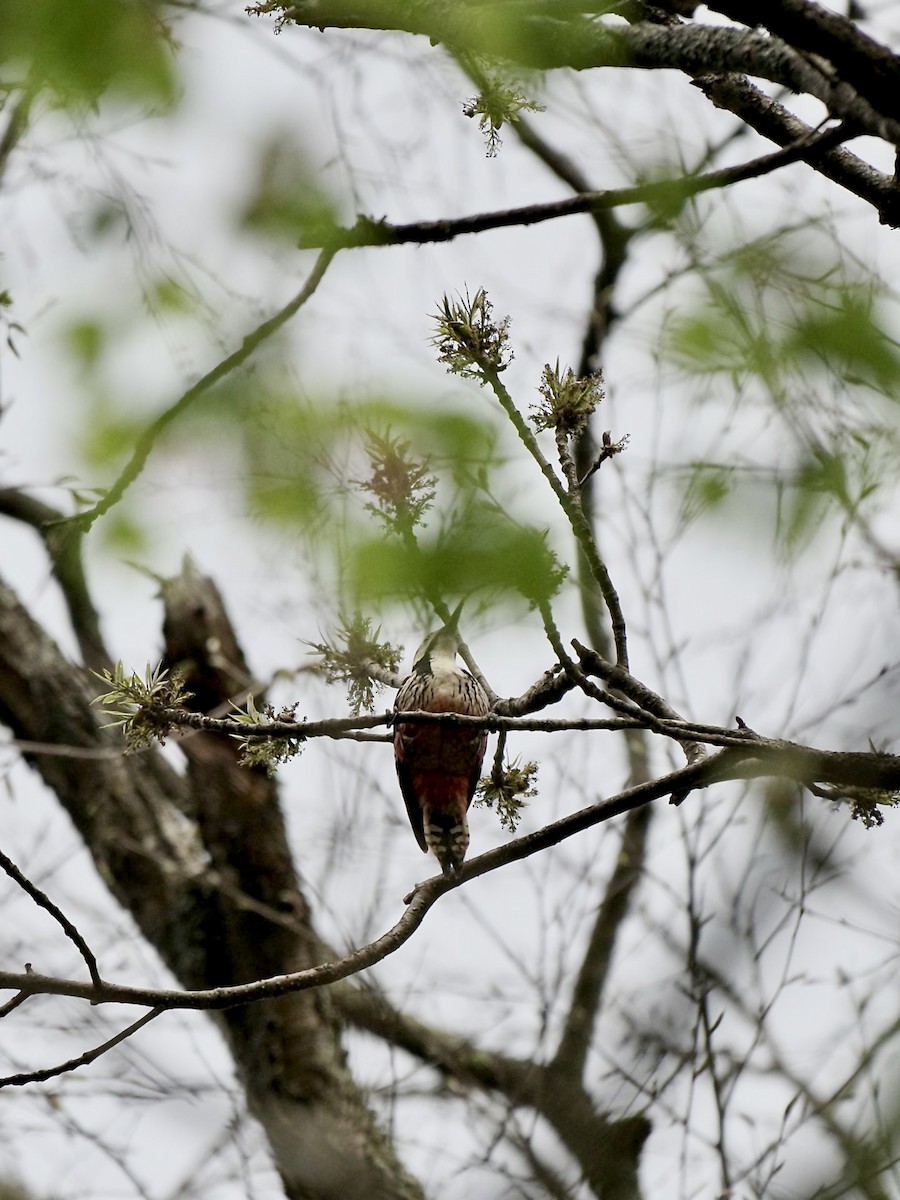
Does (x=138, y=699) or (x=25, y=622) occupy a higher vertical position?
(x=25, y=622)

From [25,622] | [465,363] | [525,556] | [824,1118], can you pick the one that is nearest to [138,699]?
[465,363]

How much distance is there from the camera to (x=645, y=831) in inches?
254

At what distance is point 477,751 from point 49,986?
6.17ft

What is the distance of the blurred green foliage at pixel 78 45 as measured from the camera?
1.54 m

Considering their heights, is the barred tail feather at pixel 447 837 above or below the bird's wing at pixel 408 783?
below

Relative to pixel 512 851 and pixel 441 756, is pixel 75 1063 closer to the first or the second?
pixel 512 851

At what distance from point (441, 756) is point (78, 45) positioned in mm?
2454

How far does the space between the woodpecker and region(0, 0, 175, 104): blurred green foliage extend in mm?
2068

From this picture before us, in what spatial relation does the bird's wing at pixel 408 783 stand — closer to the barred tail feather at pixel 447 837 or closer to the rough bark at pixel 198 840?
the barred tail feather at pixel 447 837

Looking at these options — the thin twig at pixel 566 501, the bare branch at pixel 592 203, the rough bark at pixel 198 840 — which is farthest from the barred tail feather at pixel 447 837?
the rough bark at pixel 198 840

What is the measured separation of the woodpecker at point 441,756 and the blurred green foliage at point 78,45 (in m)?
2.07

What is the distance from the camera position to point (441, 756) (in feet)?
12.0

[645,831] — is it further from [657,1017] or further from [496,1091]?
[657,1017]

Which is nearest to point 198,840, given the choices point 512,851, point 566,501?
point 512,851
